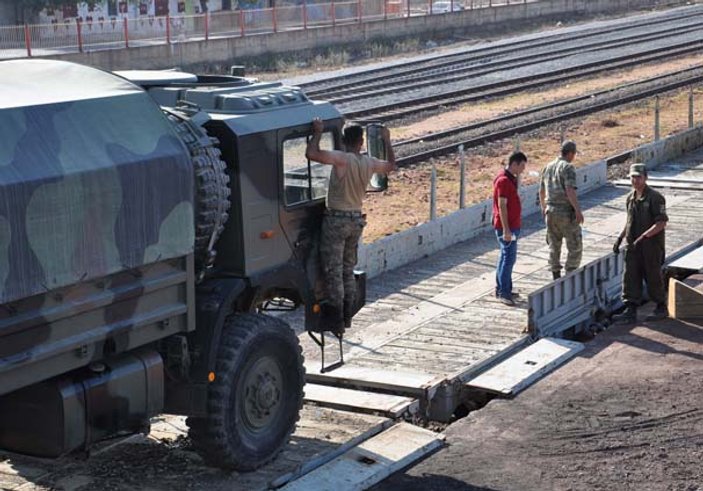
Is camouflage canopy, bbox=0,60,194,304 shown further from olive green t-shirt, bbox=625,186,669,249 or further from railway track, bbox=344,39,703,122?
railway track, bbox=344,39,703,122

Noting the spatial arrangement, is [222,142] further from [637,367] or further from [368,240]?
[368,240]

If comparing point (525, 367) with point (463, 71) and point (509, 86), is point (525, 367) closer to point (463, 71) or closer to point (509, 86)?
point (509, 86)

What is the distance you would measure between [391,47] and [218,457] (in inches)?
1759

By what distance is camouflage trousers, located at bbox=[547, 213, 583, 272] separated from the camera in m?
14.3

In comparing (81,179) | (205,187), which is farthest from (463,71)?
(81,179)

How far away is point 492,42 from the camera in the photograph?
54.7 m

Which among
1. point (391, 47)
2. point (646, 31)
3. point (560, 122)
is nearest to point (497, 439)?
point (560, 122)

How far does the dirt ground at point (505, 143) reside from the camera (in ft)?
67.1

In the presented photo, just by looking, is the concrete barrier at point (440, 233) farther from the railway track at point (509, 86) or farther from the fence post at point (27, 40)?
the fence post at point (27, 40)

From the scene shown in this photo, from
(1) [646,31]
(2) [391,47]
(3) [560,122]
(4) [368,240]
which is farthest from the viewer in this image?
(1) [646,31]

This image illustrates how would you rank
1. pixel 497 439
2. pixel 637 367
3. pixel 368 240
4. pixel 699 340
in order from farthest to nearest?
pixel 368 240 < pixel 699 340 < pixel 637 367 < pixel 497 439

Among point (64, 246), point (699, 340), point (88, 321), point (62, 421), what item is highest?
point (64, 246)

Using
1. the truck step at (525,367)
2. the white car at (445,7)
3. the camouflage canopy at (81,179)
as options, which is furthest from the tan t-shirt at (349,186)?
the white car at (445,7)

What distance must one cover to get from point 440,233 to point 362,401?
20.8 feet
